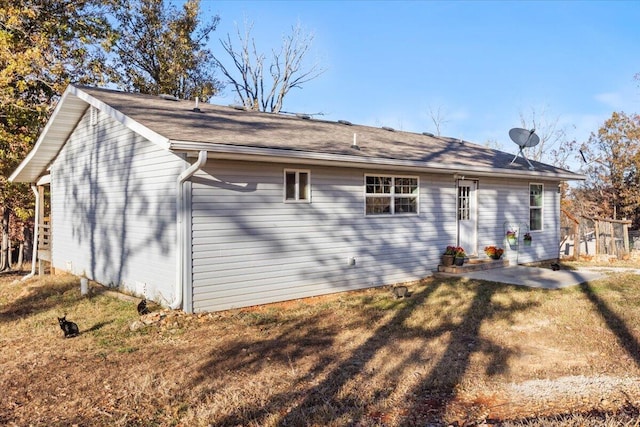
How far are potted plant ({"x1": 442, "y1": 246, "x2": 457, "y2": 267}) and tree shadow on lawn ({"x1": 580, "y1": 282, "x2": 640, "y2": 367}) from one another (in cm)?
276

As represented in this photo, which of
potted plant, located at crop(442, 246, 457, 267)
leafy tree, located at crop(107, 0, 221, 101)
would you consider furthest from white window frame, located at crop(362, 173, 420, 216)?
leafy tree, located at crop(107, 0, 221, 101)

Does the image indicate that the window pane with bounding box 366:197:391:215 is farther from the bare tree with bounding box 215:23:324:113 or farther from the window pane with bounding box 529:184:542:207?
the bare tree with bounding box 215:23:324:113

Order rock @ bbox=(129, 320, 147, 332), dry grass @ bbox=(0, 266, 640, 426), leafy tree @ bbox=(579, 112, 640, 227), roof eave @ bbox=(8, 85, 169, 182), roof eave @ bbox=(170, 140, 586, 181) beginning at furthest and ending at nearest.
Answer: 1. leafy tree @ bbox=(579, 112, 640, 227)
2. roof eave @ bbox=(8, 85, 169, 182)
3. roof eave @ bbox=(170, 140, 586, 181)
4. rock @ bbox=(129, 320, 147, 332)
5. dry grass @ bbox=(0, 266, 640, 426)

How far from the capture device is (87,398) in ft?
13.7

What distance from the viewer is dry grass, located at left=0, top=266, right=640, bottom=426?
12.5 feet

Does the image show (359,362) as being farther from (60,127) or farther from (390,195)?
(60,127)

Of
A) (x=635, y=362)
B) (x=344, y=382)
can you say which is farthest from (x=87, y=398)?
(x=635, y=362)

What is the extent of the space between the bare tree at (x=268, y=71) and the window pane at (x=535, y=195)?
1714 cm

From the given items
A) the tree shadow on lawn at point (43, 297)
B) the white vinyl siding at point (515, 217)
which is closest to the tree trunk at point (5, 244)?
the tree shadow on lawn at point (43, 297)

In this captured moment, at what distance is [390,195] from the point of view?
32.5ft

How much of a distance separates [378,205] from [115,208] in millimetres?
5290

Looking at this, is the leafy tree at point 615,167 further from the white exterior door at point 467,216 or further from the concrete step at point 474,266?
the white exterior door at point 467,216

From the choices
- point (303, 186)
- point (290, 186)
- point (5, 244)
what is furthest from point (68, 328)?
point (5, 244)

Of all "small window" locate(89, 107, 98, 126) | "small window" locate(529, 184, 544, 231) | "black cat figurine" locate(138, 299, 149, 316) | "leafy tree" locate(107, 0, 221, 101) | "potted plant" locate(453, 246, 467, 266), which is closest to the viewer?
"black cat figurine" locate(138, 299, 149, 316)
